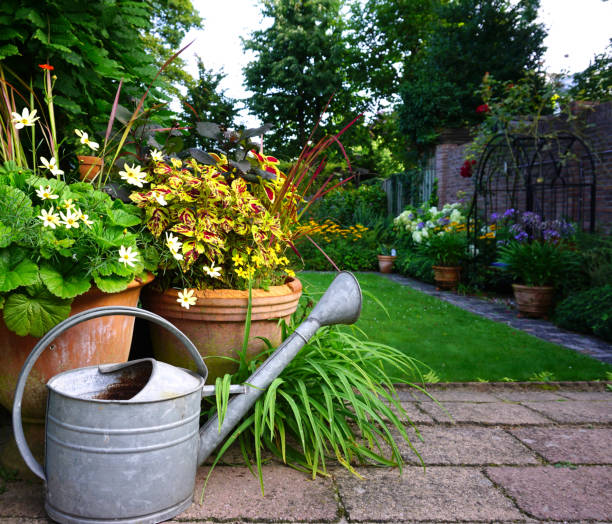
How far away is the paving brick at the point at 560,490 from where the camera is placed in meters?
1.46

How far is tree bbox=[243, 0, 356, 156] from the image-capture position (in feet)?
61.2

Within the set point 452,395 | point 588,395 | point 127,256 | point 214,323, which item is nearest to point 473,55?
point 588,395

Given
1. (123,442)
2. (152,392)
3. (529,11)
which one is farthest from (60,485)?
(529,11)

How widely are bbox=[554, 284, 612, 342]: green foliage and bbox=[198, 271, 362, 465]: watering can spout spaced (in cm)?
283

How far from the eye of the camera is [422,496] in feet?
5.07

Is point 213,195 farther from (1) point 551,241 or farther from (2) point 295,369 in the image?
(1) point 551,241

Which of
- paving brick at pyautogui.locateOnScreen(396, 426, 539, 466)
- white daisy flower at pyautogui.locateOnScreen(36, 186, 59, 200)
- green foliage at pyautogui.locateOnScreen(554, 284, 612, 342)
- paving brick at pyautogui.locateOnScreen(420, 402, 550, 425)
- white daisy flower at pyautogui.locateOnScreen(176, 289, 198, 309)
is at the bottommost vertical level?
paving brick at pyautogui.locateOnScreen(420, 402, 550, 425)

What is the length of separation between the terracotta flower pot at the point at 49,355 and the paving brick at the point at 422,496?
Answer: 88 centimetres

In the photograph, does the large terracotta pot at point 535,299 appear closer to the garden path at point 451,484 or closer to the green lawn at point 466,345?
the green lawn at point 466,345

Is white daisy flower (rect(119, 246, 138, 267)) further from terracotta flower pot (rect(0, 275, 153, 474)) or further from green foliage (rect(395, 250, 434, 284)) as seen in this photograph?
green foliage (rect(395, 250, 434, 284))

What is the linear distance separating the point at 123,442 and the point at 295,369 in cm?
72

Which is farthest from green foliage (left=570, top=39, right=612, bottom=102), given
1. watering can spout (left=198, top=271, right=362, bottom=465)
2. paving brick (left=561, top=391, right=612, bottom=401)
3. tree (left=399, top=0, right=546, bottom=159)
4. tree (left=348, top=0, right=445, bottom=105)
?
watering can spout (left=198, top=271, right=362, bottom=465)

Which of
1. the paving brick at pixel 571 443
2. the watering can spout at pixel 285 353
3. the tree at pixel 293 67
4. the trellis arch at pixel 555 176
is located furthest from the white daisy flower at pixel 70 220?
the tree at pixel 293 67

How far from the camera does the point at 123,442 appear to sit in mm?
1300
